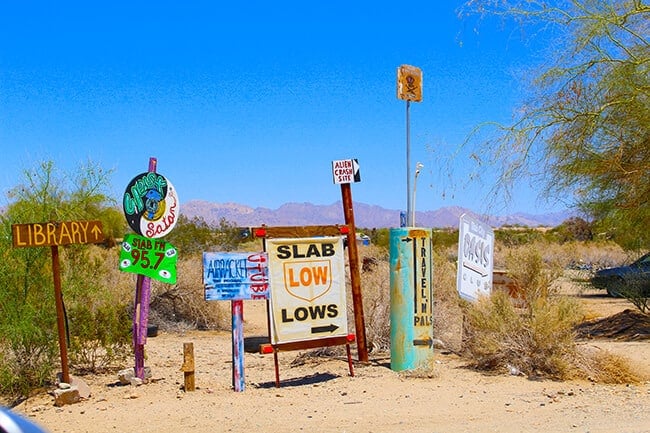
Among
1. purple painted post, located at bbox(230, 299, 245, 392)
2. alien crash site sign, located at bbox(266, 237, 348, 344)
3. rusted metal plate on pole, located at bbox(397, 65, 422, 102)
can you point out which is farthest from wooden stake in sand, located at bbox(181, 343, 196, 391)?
rusted metal plate on pole, located at bbox(397, 65, 422, 102)

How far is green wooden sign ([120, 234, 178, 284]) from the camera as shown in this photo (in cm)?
974

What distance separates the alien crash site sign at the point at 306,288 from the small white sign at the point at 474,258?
1.77m

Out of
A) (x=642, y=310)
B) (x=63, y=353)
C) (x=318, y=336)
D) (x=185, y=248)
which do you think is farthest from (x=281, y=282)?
(x=185, y=248)

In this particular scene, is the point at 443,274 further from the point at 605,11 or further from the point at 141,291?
the point at 141,291

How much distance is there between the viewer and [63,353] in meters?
9.19

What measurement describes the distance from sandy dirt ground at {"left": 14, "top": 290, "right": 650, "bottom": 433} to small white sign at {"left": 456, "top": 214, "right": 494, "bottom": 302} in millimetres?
1033

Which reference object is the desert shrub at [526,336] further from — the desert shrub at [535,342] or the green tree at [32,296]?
the green tree at [32,296]

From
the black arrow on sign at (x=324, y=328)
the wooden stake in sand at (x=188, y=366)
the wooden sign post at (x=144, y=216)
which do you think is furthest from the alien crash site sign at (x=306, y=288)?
the wooden sign post at (x=144, y=216)

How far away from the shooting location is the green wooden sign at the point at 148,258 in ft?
32.0

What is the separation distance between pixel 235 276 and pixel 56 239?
2.05 metres

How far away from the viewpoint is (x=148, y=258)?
388 inches

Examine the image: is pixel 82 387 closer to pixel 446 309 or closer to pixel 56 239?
pixel 56 239

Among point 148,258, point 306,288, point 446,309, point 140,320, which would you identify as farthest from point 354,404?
point 446,309

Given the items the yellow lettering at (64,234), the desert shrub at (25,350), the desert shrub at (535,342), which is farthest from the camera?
the desert shrub at (535,342)
